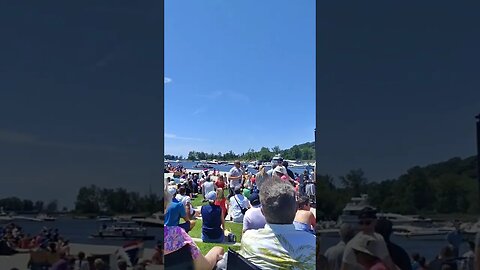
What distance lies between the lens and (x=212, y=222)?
18.9 ft

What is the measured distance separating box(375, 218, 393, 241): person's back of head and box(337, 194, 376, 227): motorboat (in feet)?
0.28

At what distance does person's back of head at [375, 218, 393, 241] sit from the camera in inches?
96.1

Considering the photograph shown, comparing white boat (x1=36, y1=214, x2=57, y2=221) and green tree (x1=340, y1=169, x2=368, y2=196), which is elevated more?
green tree (x1=340, y1=169, x2=368, y2=196)

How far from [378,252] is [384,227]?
124mm

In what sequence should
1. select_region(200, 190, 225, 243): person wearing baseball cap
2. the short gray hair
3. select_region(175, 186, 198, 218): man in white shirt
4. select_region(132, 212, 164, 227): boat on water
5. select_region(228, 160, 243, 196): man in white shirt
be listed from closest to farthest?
select_region(132, 212, 164, 227): boat on water → the short gray hair → select_region(175, 186, 198, 218): man in white shirt → select_region(200, 190, 225, 243): person wearing baseball cap → select_region(228, 160, 243, 196): man in white shirt

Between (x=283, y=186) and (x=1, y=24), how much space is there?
173cm

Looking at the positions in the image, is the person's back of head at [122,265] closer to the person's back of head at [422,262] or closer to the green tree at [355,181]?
the green tree at [355,181]

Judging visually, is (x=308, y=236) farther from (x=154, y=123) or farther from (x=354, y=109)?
(x=154, y=123)

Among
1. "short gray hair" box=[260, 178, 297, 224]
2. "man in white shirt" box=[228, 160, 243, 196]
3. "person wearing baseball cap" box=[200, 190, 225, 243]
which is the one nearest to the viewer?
"short gray hair" box=[260, 178, 297, 224]

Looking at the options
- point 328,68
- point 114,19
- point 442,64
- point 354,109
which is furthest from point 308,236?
point 114,19

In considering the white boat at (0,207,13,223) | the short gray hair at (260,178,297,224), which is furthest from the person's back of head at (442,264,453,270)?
the white boat at (0,207,13,223)

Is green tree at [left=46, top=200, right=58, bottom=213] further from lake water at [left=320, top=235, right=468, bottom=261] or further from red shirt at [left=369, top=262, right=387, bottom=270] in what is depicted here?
red shirt at [left=369, top=262, right=387, bottom=270]

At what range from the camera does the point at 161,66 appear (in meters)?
2.60

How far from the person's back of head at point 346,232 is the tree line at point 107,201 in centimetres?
103
